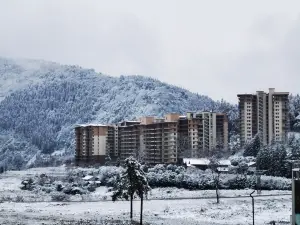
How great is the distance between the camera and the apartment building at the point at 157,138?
14875cm

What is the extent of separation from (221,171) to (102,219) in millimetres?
59231

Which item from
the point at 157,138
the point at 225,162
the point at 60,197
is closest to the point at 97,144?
the point at 157,138

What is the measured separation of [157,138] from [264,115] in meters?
30.8

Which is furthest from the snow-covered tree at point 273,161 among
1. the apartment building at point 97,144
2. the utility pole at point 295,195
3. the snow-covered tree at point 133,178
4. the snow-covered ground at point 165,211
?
the utility pole at point 295,195

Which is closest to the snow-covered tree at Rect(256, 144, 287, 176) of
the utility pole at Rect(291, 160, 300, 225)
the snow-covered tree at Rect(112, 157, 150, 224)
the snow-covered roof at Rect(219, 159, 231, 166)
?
the snow-covered roof at Rect(219, 159, 231, 166)

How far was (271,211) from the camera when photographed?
68.1 metres

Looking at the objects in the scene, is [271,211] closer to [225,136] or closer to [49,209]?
[49,209]

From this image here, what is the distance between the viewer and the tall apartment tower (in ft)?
524

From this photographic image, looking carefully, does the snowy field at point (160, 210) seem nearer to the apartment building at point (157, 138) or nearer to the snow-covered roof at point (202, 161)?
the snow-covered roof at point (202, 161)

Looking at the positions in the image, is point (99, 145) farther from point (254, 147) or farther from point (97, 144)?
point (254, 147)

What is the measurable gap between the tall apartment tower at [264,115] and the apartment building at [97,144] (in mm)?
37572

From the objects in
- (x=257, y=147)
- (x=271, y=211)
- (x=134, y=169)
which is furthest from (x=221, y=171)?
(x=134, y=169)

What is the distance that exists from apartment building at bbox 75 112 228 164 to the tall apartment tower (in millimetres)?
6186

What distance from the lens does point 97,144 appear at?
174 m
